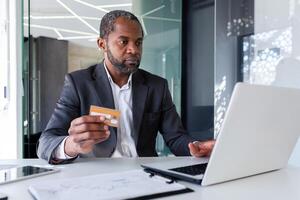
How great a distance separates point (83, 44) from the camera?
252 centimetres

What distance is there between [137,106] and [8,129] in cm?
134

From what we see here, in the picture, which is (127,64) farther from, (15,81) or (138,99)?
(15,81)

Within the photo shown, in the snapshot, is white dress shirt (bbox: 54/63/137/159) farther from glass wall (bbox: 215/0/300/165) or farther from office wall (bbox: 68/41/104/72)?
office wall (bbox: 68/41/104/72)

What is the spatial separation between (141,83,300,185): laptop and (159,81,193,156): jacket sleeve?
19.3 inches

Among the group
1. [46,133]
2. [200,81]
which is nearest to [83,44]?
[200,81]

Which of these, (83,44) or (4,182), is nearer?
(4,182)

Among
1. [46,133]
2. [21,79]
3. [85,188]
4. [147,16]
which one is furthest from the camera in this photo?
[147,16]

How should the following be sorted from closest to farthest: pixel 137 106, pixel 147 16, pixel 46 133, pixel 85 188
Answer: pixel 85 188, pixel 46 133, pixel 137 106, pixel 147 16

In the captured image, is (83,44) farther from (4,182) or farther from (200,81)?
(4,182)

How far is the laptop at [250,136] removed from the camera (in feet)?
2.23

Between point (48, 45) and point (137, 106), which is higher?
point (48, 45)

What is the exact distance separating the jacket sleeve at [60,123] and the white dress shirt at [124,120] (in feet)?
0.54

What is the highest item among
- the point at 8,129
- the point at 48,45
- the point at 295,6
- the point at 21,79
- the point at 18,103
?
the point at 295,6

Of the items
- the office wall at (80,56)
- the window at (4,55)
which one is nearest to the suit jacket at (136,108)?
the office wall at (80,56)
